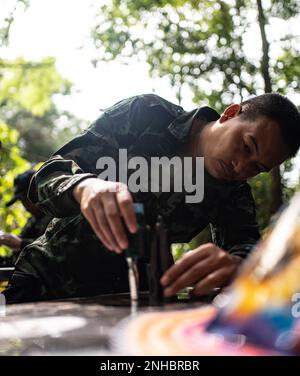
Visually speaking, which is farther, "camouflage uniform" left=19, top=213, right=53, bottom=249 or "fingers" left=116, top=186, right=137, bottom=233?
"camouflage uniform" left=19, top=213, right=53, bottom=249

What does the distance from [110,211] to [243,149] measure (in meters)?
0.99

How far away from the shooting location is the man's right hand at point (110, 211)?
4.26 feet

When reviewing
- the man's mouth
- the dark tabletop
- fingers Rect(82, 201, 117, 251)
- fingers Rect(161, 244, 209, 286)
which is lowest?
the dark tabletop

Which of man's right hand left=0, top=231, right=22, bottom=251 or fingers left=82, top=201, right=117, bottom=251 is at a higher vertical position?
fingers left=82, top=201, right=117, bottom=251

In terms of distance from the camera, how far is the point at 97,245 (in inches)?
75.4

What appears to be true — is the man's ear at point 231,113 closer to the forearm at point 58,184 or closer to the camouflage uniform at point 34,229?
the forearm at point 58,184

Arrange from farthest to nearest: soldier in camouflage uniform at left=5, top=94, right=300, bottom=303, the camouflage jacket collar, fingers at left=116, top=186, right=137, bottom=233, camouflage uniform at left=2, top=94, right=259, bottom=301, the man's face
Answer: the camouflage jacket collar → the man's face → soldier in camouflage uniform at left=5, top=94, right=300, bottom=303 → camouflage uniform at left=2, top=94, right=259, bottom=301 → fingers at left=116, top=186, right=137, bottom=233

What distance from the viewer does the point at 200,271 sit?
136cm

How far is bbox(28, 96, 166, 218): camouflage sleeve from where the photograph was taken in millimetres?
1654

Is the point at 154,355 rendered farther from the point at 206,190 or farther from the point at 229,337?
the point at 206,190

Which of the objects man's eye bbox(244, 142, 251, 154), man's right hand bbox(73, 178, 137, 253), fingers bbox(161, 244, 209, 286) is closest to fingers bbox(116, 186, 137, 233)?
man's right hand bbox(73, 178, 137, 253)

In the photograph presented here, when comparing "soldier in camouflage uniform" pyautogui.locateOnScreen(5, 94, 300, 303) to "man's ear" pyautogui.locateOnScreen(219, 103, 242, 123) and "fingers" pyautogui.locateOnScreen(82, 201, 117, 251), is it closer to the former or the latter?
"man's ear" pyautogui.locateOnScreen(219, 103, 242, 123)

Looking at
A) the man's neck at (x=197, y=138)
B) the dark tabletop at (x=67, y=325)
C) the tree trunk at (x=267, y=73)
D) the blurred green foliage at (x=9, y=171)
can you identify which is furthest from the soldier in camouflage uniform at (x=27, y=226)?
the dark tabletop at (x=67, y=325)
